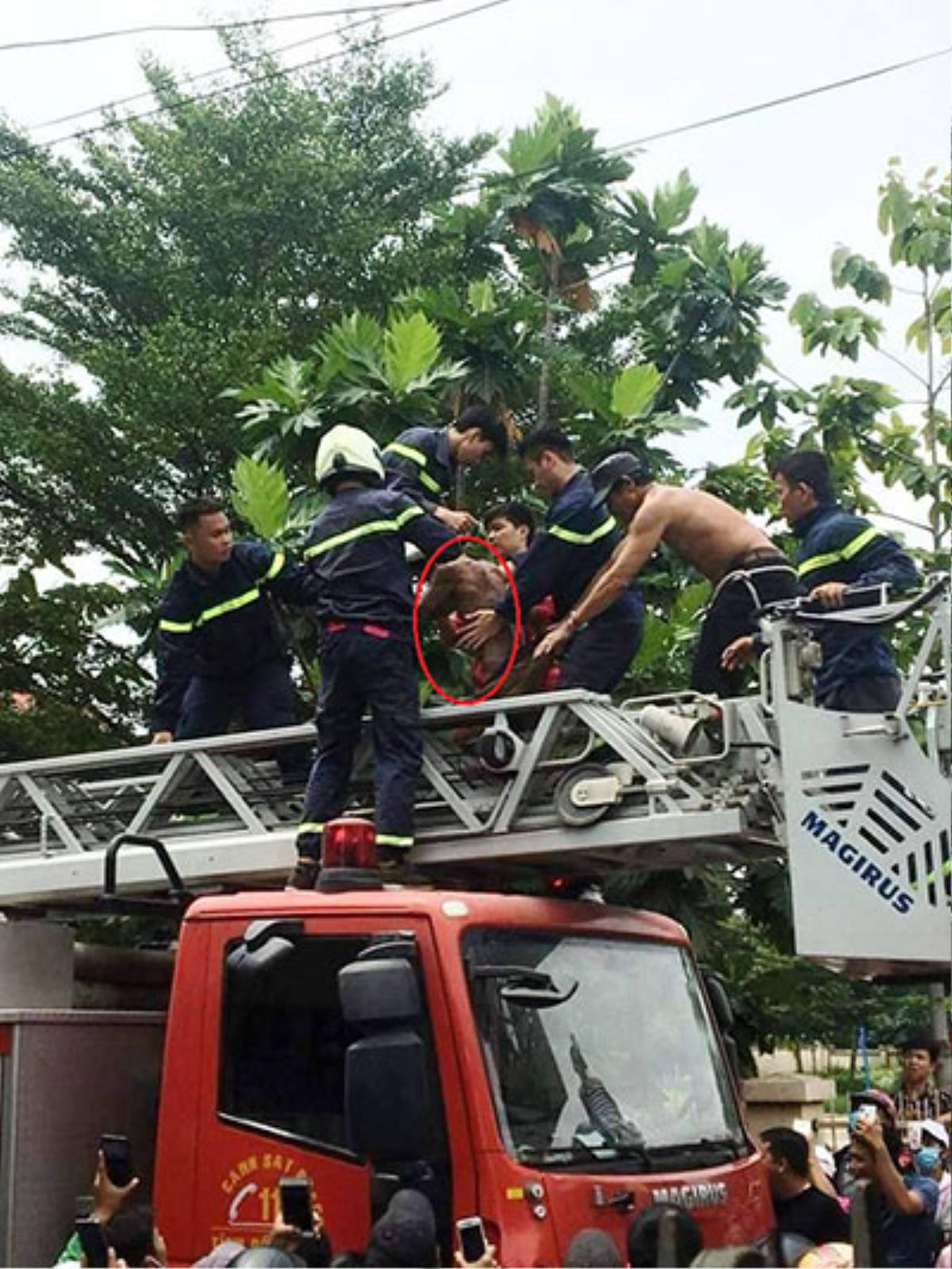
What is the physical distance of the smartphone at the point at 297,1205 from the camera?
16.2 ft

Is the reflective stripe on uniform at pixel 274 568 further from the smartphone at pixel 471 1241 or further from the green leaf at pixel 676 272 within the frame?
the green leaf at pixel 676 272

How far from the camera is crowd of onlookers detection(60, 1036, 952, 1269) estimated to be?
185 inches

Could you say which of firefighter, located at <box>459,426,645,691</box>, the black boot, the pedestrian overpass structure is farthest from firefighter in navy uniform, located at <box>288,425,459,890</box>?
firefighter, located at <box>459,426,645,691</box>

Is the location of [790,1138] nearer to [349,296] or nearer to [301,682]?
[301,682]

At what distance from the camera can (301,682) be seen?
13.0 m

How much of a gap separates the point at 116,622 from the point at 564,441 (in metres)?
5.67

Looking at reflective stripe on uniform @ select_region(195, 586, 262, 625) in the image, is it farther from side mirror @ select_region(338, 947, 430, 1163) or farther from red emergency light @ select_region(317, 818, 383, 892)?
side mirror @ select_region(338, 947, 430, 1163)

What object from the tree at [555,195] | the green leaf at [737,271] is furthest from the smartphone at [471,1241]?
the green leaf at [737,271]

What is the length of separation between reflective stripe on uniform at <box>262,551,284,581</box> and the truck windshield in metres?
2.03

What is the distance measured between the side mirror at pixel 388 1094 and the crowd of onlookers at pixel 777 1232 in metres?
0.15

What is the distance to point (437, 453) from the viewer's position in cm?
727

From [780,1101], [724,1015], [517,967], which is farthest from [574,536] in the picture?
[780,1101]

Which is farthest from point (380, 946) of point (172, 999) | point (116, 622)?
point (116, 622)

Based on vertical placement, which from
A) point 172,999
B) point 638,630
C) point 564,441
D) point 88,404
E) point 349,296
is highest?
point 349,296
